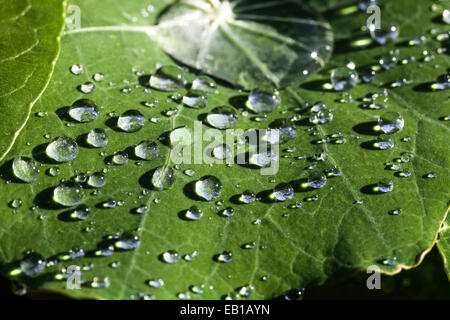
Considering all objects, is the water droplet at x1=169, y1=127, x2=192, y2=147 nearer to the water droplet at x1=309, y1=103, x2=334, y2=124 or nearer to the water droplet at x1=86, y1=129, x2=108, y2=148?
the water droplet at x1=86, y1=129, x2=108, y2=148

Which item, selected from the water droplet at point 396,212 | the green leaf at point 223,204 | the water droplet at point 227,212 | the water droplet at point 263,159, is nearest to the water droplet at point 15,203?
the green leaf at point 223,204

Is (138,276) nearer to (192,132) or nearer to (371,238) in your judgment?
(192,132)

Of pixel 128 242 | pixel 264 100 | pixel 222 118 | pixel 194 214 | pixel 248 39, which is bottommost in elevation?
pixel 128 242

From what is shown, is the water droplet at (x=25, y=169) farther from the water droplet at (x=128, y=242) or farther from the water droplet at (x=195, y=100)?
the water droplet at (x=195, y=100)

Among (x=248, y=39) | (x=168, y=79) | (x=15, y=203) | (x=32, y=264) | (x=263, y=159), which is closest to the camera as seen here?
(x=32, y=264)

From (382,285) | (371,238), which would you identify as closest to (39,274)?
(371,238)

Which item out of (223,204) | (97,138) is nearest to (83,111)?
(97,138)

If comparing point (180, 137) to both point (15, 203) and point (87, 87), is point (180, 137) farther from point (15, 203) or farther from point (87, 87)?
point (15, 203)
